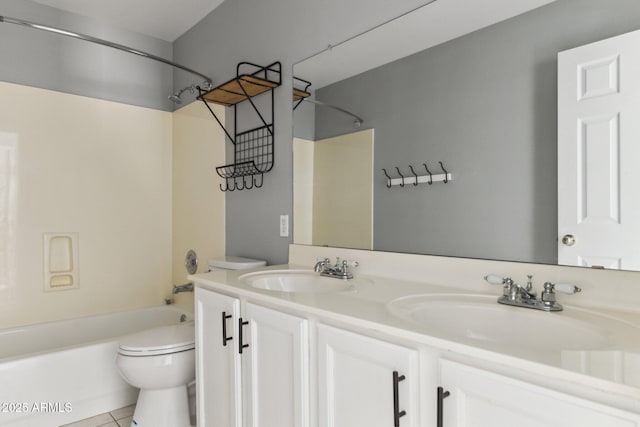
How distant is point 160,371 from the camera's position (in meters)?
1.86

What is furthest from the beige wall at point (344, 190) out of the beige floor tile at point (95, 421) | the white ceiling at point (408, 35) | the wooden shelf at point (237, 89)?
the beige floor tile at point (95, 421)

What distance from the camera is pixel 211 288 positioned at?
5.01 ft

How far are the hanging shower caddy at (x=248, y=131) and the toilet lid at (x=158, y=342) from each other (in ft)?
2.81

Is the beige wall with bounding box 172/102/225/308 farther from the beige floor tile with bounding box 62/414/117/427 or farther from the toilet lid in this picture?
the beige floor tile with bounding box 62/414/117/427

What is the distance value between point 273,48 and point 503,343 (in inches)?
68.9

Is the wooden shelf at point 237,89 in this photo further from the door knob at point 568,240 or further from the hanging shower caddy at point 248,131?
the door knob at point 568,240

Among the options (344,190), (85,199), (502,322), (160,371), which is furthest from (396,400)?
(85,199)

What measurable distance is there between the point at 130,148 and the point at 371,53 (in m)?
2.03

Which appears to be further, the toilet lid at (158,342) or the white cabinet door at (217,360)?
the toilet lid at (158,342)

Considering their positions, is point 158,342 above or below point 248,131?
below

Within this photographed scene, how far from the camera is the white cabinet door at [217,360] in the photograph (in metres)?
1.37

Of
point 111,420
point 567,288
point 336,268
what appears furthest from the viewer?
point 111,420

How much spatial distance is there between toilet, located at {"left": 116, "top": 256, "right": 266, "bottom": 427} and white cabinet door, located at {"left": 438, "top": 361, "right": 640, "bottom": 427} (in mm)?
1377

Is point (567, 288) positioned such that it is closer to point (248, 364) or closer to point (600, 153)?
point (600, 153)
